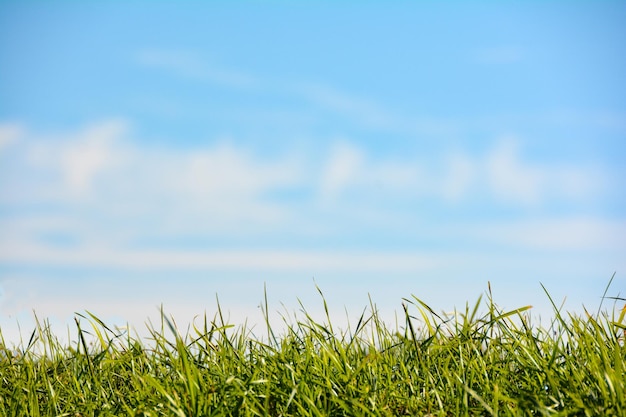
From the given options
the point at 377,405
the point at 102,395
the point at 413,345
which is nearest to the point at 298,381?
the point at 377,405

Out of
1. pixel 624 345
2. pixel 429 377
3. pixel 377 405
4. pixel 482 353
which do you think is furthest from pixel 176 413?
pixel 624 345

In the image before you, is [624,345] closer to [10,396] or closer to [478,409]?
[478,409]

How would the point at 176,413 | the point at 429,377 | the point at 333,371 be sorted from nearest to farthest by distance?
the point at 176,413 < the point at 429,377 < the point at 333,371

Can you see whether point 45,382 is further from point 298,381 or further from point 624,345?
point 624,345

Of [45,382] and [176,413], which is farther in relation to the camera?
[45,382]

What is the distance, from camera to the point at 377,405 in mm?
3590

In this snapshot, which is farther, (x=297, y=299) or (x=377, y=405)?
(x=297, y=299)

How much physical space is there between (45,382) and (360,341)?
2.13 metres

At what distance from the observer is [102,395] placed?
4262 mm

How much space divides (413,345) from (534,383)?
35.8 inches

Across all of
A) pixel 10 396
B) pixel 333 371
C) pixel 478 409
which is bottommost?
pixel 478 409

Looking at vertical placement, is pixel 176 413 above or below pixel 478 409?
above

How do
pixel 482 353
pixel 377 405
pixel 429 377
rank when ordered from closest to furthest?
pixel 377 405, pixel 429 377, pixel 482 353

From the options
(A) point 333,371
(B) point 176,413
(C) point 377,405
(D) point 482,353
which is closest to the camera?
(B) point 176,413
